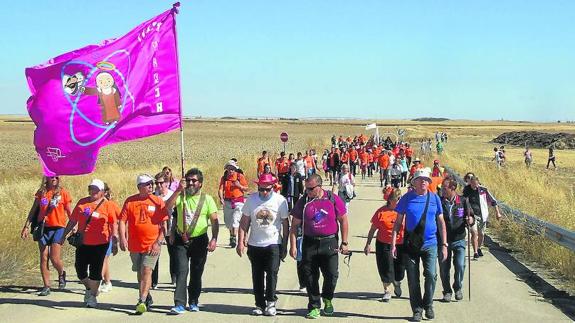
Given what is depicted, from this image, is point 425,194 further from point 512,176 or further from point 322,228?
point 512,176

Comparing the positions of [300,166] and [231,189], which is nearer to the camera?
[231,189]

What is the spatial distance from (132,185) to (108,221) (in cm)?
1275

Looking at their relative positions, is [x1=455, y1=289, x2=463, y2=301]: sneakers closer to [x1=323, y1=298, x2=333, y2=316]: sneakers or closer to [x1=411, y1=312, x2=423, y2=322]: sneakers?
[x1=411, y1=312, x2=423, y2=322]: sneakers

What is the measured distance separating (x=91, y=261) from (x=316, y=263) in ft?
8.78

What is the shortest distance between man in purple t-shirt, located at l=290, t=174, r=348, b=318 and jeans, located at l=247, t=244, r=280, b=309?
0.23 meters

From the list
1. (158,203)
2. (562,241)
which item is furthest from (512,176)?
(158,203)

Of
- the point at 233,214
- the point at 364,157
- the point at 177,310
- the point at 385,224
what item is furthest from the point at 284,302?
the point at 364,157

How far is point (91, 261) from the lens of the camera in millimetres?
7715

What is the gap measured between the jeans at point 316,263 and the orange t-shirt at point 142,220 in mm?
1699

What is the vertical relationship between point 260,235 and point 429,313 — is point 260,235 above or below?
above

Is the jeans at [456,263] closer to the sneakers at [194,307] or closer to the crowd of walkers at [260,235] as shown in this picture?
the crowd of walkers at [260,235]

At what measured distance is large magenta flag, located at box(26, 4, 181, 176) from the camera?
8000 millimetres

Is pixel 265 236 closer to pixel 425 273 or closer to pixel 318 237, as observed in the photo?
pixel 318 237

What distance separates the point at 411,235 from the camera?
24.1 ft
